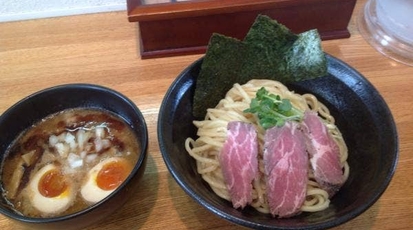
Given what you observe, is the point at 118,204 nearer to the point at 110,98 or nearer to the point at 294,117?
the point at 110,98

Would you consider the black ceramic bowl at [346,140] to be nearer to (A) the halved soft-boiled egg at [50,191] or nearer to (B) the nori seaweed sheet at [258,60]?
(B) the nori seaweed sheet at [258,60]

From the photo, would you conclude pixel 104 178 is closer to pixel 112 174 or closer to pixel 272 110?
pixel 112 174

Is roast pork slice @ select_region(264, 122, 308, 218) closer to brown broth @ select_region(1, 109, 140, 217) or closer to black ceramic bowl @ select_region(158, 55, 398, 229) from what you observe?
black ceramic bowl @ select_region(158, 55, 398, 229)

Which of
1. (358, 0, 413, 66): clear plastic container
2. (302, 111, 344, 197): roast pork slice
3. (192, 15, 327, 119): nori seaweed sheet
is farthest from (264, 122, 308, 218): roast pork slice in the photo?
(358, 0, 413, 66): clear plastic container

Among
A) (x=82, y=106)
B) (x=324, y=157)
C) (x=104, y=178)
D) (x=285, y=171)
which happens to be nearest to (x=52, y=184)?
(x=104, y=178)

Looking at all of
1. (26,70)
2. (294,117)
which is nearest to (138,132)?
(294,117)

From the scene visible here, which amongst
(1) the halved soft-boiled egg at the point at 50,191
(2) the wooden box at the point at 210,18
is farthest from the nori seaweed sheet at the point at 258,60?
(1) the halved soft-boiled egg at the point at 50,191

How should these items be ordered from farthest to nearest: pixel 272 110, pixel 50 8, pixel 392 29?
pixel 50 8 < pixel 392 29 < pixel 272 110
